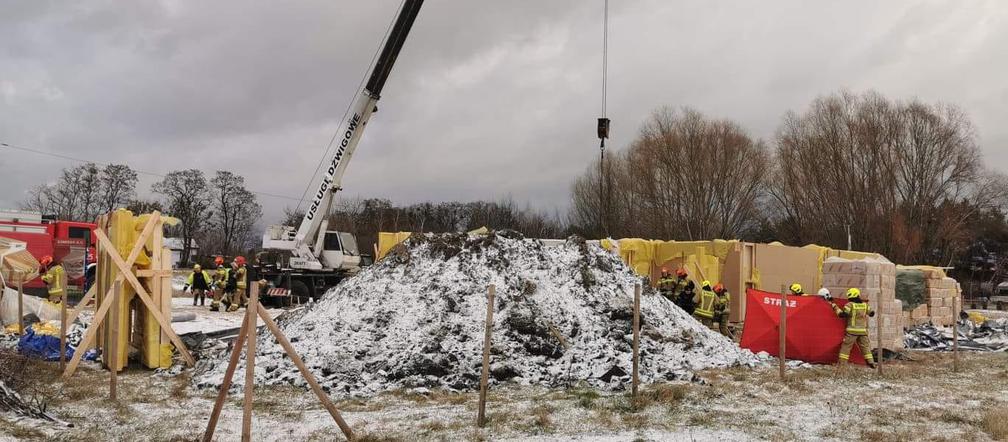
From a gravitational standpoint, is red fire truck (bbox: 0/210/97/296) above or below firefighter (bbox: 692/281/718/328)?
above

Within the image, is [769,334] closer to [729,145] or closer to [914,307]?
[914,307]

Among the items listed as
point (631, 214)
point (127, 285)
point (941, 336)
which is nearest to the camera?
point (127, 285)

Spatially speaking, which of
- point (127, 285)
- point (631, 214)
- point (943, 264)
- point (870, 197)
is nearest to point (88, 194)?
point (631, 214)

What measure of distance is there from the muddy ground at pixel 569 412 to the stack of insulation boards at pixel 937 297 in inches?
383

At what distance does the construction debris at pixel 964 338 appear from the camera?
51.2ft

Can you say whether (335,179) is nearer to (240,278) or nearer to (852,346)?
(240,278)

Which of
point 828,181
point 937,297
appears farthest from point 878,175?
point 937,297

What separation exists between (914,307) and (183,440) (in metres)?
18.4

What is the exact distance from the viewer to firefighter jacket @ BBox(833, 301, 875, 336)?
38.4ft

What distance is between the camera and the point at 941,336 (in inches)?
645

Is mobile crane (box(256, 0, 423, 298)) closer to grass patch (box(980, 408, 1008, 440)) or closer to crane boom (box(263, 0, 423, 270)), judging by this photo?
crane boom (box(263, 0, 423, 270))

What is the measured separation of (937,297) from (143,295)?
1955cm

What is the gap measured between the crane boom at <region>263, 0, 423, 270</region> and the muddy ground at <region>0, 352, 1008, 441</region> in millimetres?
10617

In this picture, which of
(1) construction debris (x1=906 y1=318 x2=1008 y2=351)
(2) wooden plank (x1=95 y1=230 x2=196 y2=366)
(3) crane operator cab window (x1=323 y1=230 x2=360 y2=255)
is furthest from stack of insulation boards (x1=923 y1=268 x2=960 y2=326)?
(2) wooden plank (x1=95 y1=230 x2=196 y2=366)
